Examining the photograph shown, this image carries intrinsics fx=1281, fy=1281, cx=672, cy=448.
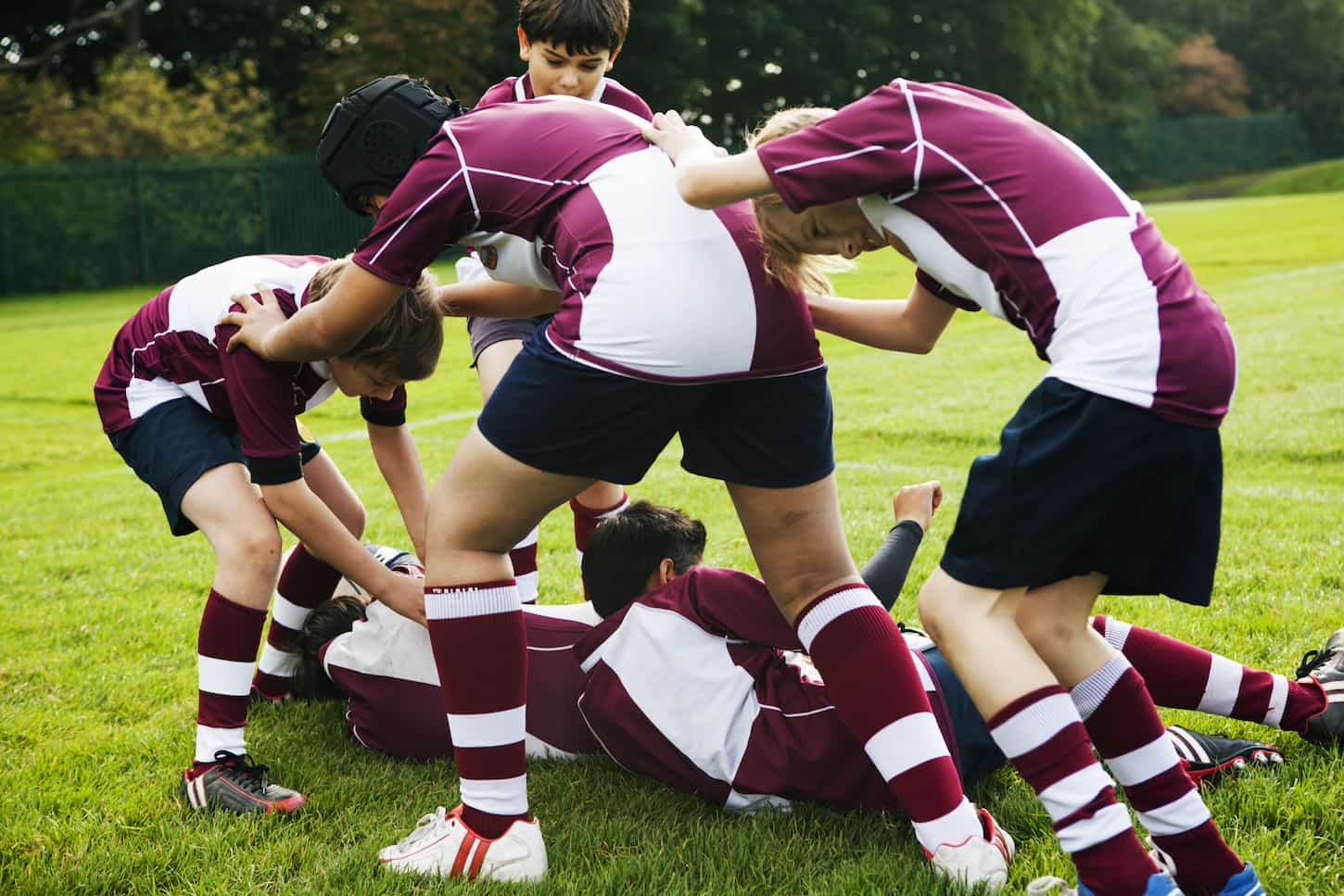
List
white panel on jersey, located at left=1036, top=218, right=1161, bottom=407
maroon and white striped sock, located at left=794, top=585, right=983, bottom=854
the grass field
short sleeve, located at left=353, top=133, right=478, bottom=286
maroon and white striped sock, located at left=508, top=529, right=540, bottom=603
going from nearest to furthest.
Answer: white panel on jersey, located at left=1036, top=218, right=1161, bottom=407, short sleeve, located at left=353, top=133, right=478, bottom=286, maroon and white striped sock, located at left=794, top=585, right=983, bottom=854, the grass field, maroon and white striped sock, located at left=508, top=529, right=540, bottom=603

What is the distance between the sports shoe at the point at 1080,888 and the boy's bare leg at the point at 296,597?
2294 mm

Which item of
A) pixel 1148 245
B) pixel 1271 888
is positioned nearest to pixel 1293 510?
pixel 1271 888

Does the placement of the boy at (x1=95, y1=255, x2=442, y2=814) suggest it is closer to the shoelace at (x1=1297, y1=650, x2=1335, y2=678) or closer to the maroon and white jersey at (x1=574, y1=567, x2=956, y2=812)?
the maroon and white jersey at (x1=574, y1=567, x2=956, y2=812)

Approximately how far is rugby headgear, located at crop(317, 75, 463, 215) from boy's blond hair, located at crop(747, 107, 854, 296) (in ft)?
3.24

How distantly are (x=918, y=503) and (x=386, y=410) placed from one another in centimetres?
155

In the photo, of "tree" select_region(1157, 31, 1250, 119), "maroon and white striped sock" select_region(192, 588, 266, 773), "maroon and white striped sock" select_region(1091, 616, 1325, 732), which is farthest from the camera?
"tree" select_region(1157, 31, 1250, 119)

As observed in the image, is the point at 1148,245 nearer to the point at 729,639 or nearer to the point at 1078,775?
the point at 1078,775

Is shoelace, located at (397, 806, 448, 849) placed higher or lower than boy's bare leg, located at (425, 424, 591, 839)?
lower

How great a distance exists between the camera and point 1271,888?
2.51m

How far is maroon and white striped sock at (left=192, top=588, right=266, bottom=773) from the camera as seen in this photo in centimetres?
322

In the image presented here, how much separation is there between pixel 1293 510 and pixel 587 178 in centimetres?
426

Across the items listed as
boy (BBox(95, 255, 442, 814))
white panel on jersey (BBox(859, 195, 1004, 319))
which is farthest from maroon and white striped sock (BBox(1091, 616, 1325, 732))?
boy (BBox(95, 255, 442, 814))

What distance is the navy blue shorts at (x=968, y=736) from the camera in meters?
2.98

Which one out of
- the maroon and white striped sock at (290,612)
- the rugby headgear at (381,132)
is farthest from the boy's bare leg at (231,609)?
the rugby headgear at (381,132)
